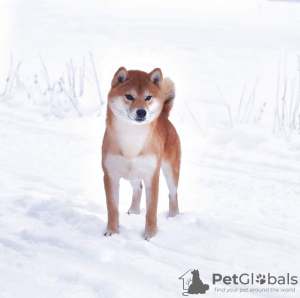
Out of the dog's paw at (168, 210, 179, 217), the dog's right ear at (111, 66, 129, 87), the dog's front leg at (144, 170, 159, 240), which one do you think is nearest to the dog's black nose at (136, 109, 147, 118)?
the dog's right ear at (111, 66, 129, 87)

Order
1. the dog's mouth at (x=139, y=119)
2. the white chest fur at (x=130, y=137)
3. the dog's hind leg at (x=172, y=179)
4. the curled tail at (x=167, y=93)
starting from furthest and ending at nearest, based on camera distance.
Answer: the curled tail at (x=167, y=93) < the dog's hind leg at (x=172, y=179) < the white chest fur at (x=130, y=137) < the dog's mouth at (x=139, y=119)

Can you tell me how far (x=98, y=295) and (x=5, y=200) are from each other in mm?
1680

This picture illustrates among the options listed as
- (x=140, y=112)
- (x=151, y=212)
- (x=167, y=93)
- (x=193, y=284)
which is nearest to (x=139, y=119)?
(x=140, y=112)

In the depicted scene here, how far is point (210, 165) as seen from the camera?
5.49 m

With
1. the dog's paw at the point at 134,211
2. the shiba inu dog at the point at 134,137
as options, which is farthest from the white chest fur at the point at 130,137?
the dog's paw at the point at 134,211

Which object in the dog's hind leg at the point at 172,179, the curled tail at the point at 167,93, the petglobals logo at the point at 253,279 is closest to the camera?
the petglobals logo at the point at 253,279

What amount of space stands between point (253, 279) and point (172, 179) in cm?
119

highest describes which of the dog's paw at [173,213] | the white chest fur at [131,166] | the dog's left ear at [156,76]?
the dog's left ear at [156,76]

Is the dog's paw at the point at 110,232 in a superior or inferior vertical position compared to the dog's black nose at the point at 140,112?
inferior

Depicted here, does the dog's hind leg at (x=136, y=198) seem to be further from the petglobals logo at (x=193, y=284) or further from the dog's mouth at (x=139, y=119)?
the petglobals logo at (x=193, y=284)

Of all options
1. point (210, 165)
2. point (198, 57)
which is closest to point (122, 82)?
point (210, 165)

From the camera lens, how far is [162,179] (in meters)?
5.30

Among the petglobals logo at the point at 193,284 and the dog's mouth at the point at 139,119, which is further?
the dog's mouth at the point at 139,119

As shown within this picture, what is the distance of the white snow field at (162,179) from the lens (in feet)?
10.5
